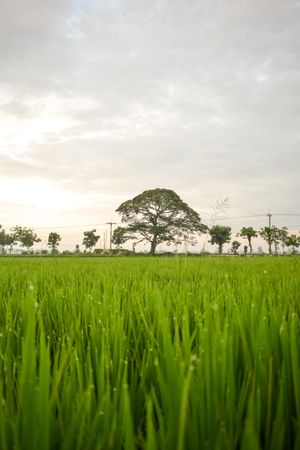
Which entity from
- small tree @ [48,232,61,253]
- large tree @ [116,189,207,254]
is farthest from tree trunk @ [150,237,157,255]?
small tree @ [48,232,61,253]

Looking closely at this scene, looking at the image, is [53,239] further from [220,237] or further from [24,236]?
[220,237]

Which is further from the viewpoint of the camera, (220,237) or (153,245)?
(220,237)

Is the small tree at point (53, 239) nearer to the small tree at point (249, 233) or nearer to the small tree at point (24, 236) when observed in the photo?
the small tree at point (24, 236)

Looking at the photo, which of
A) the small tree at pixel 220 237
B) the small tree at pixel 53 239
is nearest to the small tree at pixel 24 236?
the small tree at pixel 53 239

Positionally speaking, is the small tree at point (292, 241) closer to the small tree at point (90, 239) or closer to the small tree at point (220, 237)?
the small tree at point (220, 237)

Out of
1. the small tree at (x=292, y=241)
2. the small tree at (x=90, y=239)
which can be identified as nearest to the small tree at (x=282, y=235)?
the small tree at (x=292, y=241)

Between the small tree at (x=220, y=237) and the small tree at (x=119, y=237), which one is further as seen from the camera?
the small tree at (x=220, y=237)

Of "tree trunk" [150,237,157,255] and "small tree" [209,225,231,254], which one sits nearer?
"tree trunk" [150,237,157,255]

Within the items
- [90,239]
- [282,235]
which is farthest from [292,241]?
[90,239]

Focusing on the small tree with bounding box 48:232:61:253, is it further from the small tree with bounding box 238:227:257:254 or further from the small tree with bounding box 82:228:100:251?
the small tree with bounding box 238:227:257:254

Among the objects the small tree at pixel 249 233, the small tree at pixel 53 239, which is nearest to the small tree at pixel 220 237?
the small tree at pixel 249 233

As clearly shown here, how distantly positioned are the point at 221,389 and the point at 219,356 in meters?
0.08

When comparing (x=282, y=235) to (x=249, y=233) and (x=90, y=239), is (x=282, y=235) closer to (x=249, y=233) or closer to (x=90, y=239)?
(x=249, y=233)

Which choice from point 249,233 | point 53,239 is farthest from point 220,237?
point 53,239
